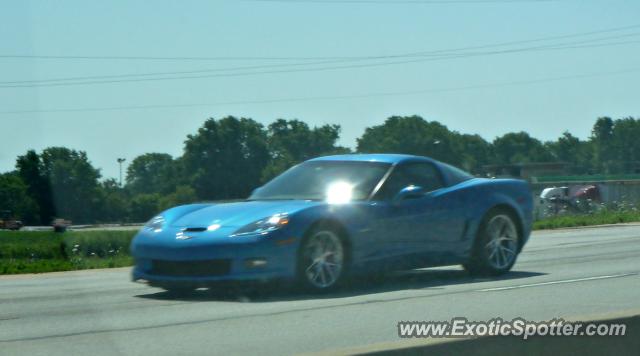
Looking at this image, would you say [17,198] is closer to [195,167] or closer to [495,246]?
[195,167]

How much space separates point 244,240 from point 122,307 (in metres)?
1.19

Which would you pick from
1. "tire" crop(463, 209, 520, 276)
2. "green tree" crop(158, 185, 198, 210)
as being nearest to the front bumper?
"tire" crop(463, 209, 520, 276)

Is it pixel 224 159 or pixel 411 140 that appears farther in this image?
pixel 411 140

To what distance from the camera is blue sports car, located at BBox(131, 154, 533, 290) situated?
977cm

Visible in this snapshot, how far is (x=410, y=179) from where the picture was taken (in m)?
11.3

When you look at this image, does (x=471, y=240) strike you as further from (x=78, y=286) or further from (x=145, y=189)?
(x=145, y=189)

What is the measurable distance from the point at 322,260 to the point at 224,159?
523 cm

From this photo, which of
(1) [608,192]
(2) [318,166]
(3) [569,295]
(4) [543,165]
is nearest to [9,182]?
(2) [318,166]

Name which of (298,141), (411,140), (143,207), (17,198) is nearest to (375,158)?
(143,207)

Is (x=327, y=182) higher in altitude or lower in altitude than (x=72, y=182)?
lower

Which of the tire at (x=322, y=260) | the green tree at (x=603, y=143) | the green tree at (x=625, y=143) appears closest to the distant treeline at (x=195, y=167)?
the tire at (x=322, y=260)

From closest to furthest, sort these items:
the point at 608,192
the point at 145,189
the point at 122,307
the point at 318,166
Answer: the point at 122,307 < the point at 318,166 < the point at 145,189 < the point at 608,192

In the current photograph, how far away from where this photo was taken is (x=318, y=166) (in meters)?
11.4

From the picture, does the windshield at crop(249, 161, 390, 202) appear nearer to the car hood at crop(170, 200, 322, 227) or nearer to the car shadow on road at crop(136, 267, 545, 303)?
the car hood at crop(170, 200, 322, 227)
